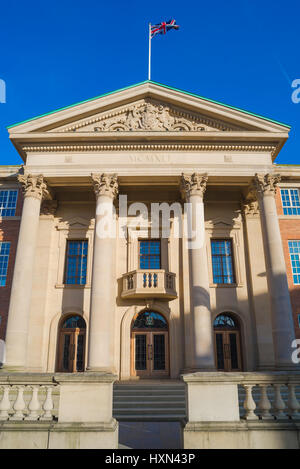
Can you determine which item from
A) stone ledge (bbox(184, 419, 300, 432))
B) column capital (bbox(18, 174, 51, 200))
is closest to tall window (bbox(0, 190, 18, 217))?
column capital (bbox(18, 174, 51, 200))

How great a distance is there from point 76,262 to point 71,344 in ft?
16.7

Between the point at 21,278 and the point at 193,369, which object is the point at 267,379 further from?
the point at 21,278

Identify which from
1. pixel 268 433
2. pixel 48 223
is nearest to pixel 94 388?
pixel 268 433

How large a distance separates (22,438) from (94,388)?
180 centimetres

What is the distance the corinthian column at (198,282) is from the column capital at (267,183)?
123 inches

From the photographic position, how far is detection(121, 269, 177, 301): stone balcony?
20.4 meters

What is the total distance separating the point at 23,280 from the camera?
17.9 m

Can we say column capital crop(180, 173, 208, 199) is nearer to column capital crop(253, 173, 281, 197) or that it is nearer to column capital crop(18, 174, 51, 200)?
column capital crop(253, 173, 281, 197)

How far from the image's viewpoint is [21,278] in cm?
1792

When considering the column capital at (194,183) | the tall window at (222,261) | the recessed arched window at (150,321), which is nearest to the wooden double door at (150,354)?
the recessed arched window at (150,321)

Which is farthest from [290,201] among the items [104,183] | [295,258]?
[104,183]

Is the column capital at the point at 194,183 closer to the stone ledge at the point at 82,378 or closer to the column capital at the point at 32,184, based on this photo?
the column capital at the point at 32,184

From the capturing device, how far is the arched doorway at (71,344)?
20.5 m
